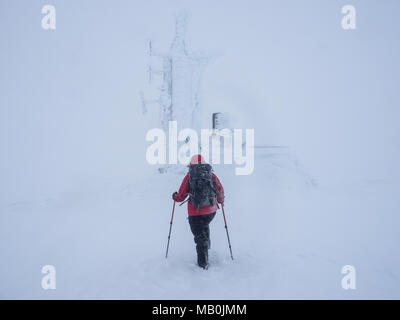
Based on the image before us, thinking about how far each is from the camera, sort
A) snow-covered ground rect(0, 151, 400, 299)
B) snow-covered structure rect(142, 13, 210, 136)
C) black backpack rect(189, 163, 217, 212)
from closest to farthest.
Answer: snow-covered ground rect(0, 151, 400, 299) < black backpack rect(189, 163, 217, 212) < snow-covered structure rect(142, 13, 210, 136)

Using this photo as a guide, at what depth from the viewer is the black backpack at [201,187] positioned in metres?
4.45

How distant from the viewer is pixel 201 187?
4457 mm

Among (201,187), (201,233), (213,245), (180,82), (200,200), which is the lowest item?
(213,245)

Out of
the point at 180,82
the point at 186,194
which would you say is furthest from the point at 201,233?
the point at 180,82

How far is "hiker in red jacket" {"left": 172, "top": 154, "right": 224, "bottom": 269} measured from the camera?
446cm

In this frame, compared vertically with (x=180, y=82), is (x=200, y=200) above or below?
below

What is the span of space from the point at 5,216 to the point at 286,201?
34.9ft

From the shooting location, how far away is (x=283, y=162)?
12.0 m

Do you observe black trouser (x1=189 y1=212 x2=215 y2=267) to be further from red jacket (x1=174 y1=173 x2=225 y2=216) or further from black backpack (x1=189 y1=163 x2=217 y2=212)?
black backpack (x1=189 y1=163 x2=217 y2=212)

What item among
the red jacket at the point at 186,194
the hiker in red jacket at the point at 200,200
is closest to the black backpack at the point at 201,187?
the hiker in red jacket at the point at 200,200

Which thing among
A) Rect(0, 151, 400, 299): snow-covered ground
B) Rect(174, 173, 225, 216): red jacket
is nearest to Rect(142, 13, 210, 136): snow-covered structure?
Rect(0, 151, 400, 299): snow-covered ground

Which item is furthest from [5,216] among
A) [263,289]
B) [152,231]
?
[263,289]

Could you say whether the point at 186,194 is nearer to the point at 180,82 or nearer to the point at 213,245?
the point at 213,245

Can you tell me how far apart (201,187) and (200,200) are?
9.5 inches
